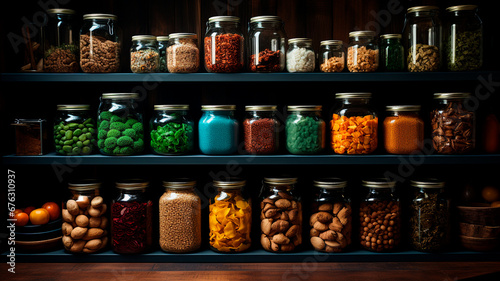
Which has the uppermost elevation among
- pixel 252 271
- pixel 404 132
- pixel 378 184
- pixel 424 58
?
pixel 424 58

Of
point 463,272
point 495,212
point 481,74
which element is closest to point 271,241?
point 463,272

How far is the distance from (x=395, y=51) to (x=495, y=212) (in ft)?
2.56

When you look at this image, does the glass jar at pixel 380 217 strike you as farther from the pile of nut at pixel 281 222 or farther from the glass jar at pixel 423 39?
the glass jar at pixel 423 39

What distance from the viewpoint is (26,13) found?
185 cm

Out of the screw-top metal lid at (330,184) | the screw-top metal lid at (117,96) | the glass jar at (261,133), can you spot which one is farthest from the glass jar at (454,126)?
the screw-top metal lid at (117,96)

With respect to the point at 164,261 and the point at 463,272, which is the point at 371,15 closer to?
the point at 463,272

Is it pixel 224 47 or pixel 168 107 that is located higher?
pixel 224 47

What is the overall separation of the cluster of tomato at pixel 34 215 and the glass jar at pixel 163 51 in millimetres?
777

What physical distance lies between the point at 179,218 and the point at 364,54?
3.32 feet

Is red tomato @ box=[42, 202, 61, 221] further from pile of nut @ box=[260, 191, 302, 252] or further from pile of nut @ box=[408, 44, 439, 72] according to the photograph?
pile of nut @ box=[408, 44, 439, 72]

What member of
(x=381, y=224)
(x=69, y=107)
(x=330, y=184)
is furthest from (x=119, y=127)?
(x=381, y=224)

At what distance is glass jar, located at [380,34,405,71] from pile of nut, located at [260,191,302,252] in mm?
693

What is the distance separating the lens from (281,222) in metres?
1.68

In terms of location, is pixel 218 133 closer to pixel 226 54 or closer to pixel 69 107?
pixel 226 54
